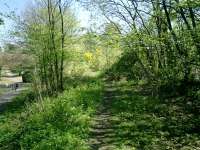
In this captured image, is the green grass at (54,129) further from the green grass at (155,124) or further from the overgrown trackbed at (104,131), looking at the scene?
the green grass at (155,124)

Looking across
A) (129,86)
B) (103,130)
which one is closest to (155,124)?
(103,130)

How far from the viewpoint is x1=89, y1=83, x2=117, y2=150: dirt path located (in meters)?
13.5

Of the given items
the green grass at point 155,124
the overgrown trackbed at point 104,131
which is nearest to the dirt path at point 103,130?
the overgrown trackbed at point 104,131

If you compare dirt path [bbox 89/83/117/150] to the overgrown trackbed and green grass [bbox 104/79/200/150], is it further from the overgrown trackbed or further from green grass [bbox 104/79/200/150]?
green grass [bbox 104/79/200/150]

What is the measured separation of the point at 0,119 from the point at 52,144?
11.7 m

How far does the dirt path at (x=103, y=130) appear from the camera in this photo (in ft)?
44.3

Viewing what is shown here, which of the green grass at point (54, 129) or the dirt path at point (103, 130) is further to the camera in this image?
the dirt path at point (103, 130)

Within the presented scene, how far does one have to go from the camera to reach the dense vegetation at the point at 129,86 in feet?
47.2

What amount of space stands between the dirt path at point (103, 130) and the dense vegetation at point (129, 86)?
191 millimetres

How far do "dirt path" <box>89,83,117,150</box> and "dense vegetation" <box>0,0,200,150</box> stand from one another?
0.63 feet

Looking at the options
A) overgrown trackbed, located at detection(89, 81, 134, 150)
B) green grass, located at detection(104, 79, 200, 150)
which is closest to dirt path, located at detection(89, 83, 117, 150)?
overgrown trackbed, located at detection(89, 81, 134, 150)

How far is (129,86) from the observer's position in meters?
30.9

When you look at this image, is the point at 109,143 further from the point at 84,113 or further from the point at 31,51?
the point at 31,51

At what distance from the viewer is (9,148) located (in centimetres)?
1521
